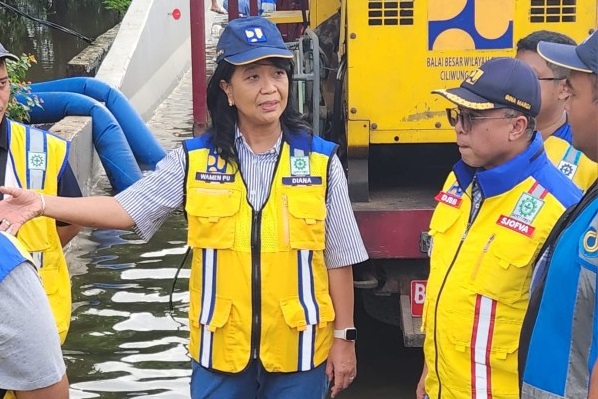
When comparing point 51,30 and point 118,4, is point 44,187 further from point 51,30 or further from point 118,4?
point 51,30

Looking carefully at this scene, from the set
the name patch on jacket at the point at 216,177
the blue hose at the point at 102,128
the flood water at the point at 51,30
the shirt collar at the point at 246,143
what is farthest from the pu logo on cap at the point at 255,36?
the flood water at the point at 51,30

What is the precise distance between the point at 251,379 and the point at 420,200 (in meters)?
1.83

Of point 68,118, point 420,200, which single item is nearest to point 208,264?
point 420,200

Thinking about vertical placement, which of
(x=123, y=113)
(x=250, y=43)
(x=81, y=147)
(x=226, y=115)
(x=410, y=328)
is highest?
(x=250, y=43)

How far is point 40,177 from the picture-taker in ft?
11.5

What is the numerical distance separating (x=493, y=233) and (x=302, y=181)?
653 millimetres

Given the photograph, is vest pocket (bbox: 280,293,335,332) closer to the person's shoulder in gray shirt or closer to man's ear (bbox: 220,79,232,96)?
man's ear (bbox: 220,79,232,96)

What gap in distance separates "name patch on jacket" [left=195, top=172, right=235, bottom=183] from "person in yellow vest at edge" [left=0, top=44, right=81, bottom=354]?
1.95 feet

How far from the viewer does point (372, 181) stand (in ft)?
17.6

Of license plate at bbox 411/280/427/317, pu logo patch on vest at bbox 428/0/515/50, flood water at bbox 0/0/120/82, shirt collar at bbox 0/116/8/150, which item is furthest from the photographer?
flood water at bbox 0/0/120/82

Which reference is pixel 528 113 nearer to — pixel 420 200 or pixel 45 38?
pixel 420 200

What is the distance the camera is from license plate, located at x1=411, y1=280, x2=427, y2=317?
4395mm

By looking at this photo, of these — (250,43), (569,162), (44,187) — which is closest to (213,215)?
(250,43)

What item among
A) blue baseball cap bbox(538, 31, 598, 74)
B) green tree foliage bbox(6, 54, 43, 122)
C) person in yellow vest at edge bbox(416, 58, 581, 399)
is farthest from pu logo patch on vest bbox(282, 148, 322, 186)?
green tree foliage bbox(6, 54, 43, 122)
